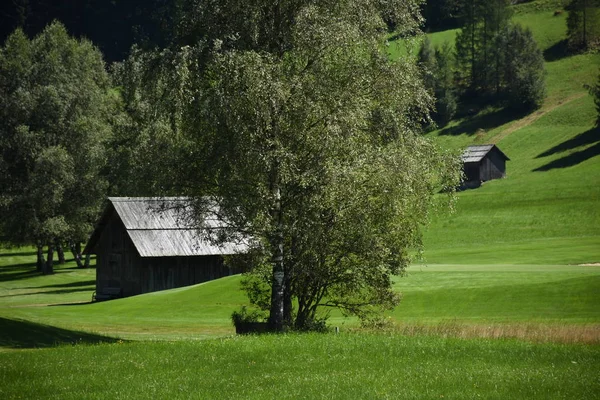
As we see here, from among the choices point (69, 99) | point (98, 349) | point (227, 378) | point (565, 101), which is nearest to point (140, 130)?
point (69, 99)

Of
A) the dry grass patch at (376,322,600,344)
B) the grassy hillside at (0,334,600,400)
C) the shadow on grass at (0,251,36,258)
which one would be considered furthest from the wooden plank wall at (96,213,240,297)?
the shadow on grass at (0,251,36,258)

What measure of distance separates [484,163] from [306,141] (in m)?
79.0

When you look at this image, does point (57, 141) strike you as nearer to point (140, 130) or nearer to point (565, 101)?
point (140, 130)

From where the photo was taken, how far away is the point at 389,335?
2430 centimetres

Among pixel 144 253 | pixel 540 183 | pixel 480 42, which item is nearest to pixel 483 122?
pixel 480 42

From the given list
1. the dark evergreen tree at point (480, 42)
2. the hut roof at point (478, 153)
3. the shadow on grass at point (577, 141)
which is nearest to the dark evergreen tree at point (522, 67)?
the dark evergreen tree at point (480, 42)

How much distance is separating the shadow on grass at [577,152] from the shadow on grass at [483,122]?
15.9 m

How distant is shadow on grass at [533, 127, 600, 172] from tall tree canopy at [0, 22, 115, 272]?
54785 millimetres

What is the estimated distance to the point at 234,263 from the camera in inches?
1110

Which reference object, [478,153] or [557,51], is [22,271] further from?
[557,51]

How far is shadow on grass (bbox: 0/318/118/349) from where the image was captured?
2697cm

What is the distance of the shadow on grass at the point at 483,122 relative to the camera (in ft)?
404

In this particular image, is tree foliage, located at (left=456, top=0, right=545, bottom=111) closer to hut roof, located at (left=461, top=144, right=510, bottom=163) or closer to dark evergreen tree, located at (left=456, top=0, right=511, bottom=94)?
dark evergreen tree, located at (left=456, top=0, right=511, bottom=94)

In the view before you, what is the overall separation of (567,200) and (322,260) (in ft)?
199
